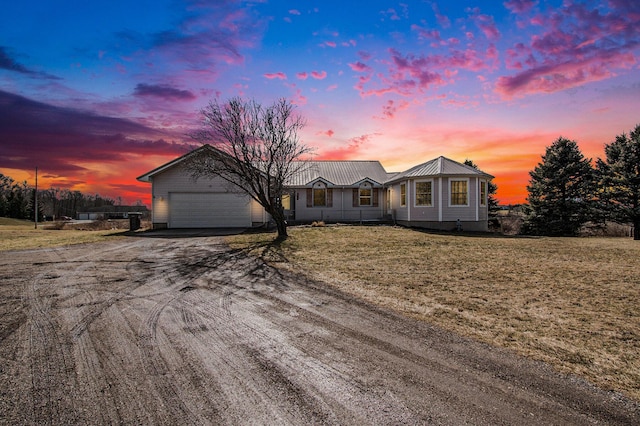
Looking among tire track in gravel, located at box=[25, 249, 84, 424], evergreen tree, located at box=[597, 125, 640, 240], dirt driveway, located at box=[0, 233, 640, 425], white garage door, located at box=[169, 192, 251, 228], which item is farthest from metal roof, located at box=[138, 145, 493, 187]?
tire track in gravel, located at box=[25, 249, 84, 424]

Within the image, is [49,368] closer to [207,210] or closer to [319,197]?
[207,210]

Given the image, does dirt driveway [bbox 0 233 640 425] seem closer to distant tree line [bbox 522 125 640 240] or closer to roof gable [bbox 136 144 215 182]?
roof gable [bbox 136 144 215 182]

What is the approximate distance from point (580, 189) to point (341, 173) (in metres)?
17.8

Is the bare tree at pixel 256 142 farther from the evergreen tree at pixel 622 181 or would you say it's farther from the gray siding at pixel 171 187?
the evergreen tree at pixel 622 181

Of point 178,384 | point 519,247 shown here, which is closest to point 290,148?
point 519,247

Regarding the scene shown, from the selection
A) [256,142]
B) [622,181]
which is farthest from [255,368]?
[622,181]

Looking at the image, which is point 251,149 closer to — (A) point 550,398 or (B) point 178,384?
(B) point 178,384

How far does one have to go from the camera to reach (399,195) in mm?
23109

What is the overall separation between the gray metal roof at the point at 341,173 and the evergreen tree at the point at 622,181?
14.8m

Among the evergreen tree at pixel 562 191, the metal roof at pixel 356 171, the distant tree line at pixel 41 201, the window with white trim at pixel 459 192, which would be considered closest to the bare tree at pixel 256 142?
the metal roof at pixel 356 171

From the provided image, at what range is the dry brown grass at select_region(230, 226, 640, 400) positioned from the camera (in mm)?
4074

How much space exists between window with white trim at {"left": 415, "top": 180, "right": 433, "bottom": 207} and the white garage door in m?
11.2

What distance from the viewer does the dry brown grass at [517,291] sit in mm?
4074

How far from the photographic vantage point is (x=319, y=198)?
25.4 m
